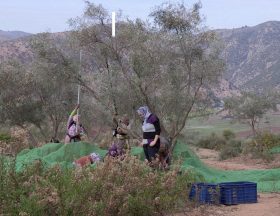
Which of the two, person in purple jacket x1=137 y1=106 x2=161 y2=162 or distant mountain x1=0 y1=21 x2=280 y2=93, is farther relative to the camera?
distant mountain x1=0 y1=21 x2=280 y2=93

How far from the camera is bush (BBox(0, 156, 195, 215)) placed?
4.94 metres

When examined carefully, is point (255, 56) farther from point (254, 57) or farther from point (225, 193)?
point (225, 193)

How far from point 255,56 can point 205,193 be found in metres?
80.5

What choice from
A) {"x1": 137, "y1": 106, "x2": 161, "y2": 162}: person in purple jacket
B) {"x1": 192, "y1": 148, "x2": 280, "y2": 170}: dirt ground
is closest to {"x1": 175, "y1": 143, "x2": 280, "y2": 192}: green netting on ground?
{"x1": 137, "y1": 106, "x2": 161, "y2": 162}: person in purple jacket

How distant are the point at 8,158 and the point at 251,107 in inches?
890

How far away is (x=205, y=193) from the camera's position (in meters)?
8.43

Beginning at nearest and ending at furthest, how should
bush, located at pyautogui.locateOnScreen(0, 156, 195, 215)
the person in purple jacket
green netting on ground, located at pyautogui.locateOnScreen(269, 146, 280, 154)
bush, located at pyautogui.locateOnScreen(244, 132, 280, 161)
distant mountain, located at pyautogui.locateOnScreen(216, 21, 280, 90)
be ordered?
bush, located at pyautogui.locateOnScreen(0, 156, 195, 215) → the person in purple jacket → green netting on ground, located at pyautogui.locateOnScreen(269, 146, 280, 154) → bush, located at pyautogui.locateOnScreen(244, 132, 280, 161) → distant mountain, located at pyautogui.locateOnScreen(216, 21, 280, 90)

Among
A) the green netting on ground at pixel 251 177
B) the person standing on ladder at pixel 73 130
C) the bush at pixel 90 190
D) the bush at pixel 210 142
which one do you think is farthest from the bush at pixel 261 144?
the bush at pixel 90 190

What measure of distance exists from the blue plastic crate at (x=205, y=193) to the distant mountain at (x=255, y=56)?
63952mm

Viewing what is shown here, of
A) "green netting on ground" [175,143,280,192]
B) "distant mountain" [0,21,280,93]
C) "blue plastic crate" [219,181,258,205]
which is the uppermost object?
"distant mountain" [0,21,280,93]

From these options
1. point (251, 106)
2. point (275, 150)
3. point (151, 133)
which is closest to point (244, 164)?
point (275, 150)

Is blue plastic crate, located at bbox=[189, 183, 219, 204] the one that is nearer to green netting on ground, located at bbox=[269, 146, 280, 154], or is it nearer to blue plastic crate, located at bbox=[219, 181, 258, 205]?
blue plastic crate, located at bbox=[219, 181, 258, 205]

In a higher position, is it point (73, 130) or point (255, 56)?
point (255, 56)

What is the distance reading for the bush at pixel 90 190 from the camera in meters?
4.94
